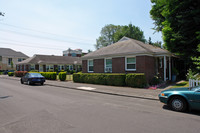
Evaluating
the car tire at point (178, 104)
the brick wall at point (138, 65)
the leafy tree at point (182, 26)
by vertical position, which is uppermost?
the leafy tree at point (182, 26)

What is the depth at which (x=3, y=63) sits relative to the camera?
52281 mm

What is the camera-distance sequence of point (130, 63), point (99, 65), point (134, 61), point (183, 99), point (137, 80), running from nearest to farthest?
point (183, 99), point (137, 80), point (134, 61), point (130, 63), point (99, 65)

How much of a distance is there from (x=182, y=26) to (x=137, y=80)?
6.88 metres

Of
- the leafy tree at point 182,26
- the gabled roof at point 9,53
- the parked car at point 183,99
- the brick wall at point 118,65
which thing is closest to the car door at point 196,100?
the parked car at point 183,99

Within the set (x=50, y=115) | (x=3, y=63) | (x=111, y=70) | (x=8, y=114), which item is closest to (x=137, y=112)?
(x=50, y=115)

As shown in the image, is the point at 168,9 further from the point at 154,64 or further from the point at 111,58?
the point at 111,58

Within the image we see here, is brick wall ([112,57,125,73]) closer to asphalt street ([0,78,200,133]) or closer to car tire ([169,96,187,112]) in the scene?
car tire ([169,96,187,112])

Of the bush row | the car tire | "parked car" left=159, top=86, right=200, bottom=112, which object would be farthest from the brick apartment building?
the car tire

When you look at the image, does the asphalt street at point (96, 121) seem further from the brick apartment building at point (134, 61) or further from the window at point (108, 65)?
the window at point (108, 65)

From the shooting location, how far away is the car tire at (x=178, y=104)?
5.91m

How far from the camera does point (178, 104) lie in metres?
6.05

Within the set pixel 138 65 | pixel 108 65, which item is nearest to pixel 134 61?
pixel 138 65

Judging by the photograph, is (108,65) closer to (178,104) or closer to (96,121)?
(178,104)

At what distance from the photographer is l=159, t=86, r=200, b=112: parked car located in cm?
560
